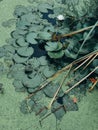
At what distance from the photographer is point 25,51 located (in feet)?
5.91

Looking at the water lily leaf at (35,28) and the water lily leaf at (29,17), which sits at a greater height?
the water lily leaf at (29,17)

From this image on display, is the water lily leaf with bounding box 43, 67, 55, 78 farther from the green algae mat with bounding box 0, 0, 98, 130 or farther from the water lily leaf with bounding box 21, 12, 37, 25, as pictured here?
the water lily leaf with bounding box 21, 12, 37, 25

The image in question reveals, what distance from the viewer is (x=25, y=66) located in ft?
5.71

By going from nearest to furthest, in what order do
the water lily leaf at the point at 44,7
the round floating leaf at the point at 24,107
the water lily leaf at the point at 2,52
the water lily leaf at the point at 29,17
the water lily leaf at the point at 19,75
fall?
1. the round floating leaf at the point at 24,107
2. the water lily leaf at the point at 19,75
3. the water lily leaf at the point at 2,52
4. the water lily leaf at the point at 29,17
5. the water lily leaf at the point at 44,7

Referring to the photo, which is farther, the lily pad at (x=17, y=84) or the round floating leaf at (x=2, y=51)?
the round floating leaf at (x=2, y=51)

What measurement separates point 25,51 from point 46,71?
0.66ft

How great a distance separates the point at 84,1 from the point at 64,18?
0.28m

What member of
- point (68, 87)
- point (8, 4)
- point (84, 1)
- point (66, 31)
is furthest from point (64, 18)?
point (68, 87)

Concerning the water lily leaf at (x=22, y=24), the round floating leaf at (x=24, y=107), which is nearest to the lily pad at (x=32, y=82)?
the round floating leaf at (x=24, y=107)

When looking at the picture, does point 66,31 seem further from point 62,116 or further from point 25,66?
point 62,116

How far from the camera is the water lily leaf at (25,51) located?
1.78 meters

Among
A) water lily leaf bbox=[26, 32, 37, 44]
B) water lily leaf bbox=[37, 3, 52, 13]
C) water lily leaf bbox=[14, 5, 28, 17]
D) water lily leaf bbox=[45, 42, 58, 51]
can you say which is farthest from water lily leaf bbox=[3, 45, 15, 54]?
water lily leaf bbox=[37, 3, 52, 13]

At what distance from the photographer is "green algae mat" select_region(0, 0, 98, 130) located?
1.54 meters

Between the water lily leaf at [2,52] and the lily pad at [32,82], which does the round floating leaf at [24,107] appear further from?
the water lily leaf at [2,52]
